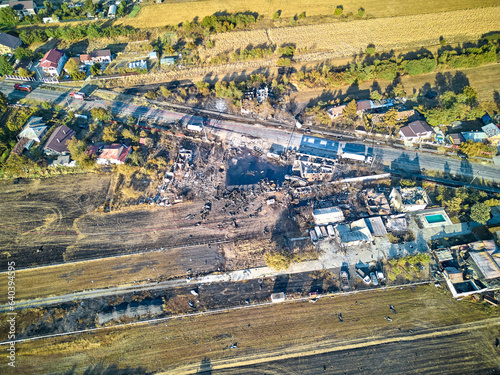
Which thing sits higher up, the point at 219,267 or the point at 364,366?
the point at 219,267

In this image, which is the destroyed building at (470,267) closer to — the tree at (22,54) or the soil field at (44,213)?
the soil field at (44,213)

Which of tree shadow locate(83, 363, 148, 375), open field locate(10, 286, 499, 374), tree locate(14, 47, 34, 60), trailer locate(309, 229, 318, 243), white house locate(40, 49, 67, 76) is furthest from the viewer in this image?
tree locate(14, 47, 34, 60)

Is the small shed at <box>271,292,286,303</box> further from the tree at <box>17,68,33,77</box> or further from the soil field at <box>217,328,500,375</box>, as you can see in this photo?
the tree at <box>17,68,33,77</box>

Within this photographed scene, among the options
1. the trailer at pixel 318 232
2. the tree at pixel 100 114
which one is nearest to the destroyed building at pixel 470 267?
the trailer at pixel 318 232

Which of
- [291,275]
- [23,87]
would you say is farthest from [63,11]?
[291,275]

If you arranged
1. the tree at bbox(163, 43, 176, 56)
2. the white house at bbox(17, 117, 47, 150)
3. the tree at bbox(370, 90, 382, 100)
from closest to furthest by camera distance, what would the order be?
the white house at bbox(17, 117, 47, 150), the tree at bbox(370, 90, 382, 100), the tree at bbox(163, 43, 176, 56)

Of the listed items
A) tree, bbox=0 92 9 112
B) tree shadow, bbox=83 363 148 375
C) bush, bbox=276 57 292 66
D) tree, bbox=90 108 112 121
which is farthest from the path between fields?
tree, bbox=0 92 9 112

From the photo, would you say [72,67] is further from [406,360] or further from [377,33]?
[406,360]

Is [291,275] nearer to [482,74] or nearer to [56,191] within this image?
[56,191]
